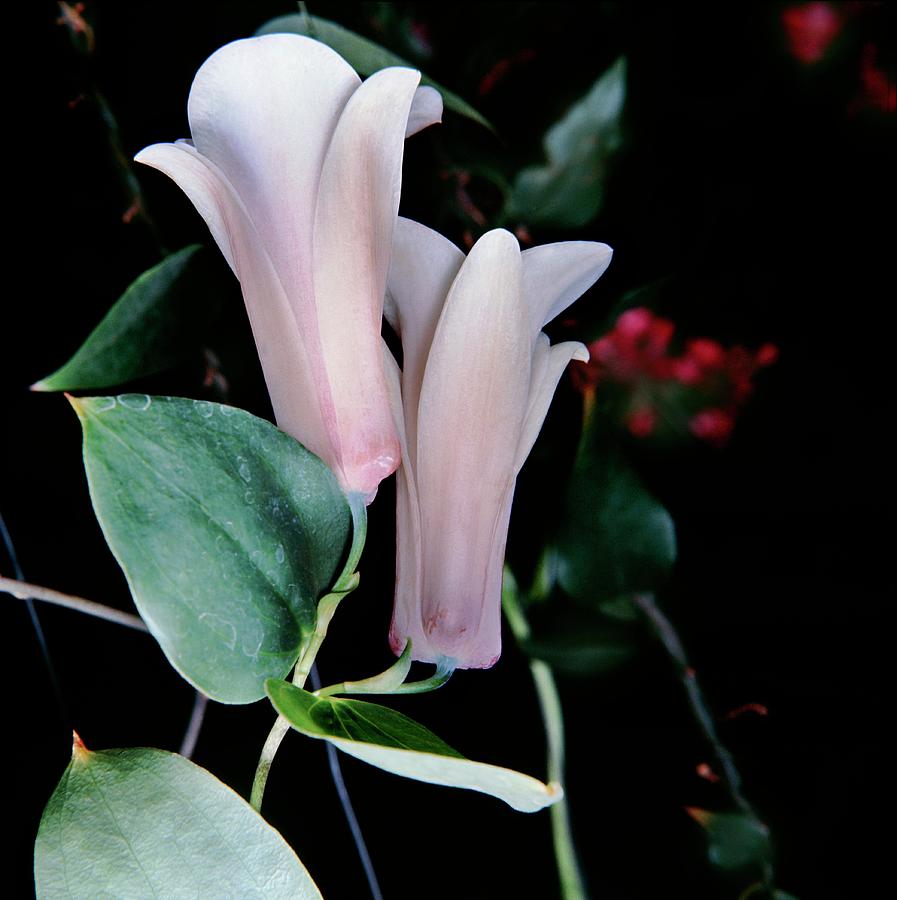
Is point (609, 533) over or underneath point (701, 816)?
over

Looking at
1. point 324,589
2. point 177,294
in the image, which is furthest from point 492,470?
point 177,294

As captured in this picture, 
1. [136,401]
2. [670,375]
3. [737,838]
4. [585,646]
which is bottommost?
[737,838]

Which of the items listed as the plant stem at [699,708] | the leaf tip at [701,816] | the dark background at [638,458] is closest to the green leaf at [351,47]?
the dark background at [638,458]

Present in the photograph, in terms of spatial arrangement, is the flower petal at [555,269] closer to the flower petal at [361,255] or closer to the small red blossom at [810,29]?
the flower petal at [361,255]

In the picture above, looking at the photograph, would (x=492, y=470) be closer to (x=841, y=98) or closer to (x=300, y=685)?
(x=300, y=685)

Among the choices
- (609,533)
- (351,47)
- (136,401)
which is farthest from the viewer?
(609,533)

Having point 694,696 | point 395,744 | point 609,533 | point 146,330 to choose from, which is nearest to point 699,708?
point 694,696

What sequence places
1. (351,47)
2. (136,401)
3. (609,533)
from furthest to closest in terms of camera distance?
(609,533)
(351,47)
(136,401)

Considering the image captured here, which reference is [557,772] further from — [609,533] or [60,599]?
[60,599]
